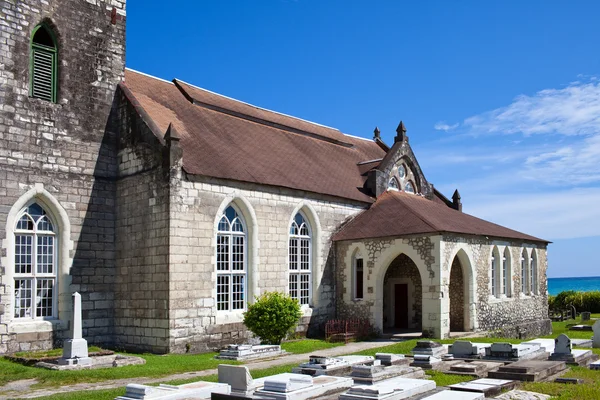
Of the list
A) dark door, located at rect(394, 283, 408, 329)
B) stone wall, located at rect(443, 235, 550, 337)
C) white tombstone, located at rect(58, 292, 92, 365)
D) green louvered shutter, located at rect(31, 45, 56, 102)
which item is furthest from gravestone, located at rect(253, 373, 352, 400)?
dark door, located at rect(394, 283, 408, 329)

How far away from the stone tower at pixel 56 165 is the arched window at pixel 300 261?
6.72 meters

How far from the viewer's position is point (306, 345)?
21.5 metres

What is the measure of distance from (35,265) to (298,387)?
11.3 m

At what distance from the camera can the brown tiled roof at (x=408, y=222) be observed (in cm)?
2384

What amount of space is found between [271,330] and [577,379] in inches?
377

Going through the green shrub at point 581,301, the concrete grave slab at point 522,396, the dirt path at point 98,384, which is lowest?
the green shrub at point 581,301

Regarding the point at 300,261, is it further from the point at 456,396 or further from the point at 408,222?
the point at 456,396

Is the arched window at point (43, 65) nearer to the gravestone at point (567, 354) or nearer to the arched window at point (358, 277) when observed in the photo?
the arched window at point (358, 277)

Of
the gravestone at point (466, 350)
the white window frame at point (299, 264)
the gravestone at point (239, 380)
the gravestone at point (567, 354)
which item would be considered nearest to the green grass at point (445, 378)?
the gravestone at point (466, 350)

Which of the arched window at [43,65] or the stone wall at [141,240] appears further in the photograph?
the arched window at [43,65]

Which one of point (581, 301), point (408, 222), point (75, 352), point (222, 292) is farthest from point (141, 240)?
point (581, 301)

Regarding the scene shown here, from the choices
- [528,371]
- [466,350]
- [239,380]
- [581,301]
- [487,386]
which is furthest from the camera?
[581,301]

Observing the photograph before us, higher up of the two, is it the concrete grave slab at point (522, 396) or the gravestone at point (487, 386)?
the gravestone at point (487, 386)

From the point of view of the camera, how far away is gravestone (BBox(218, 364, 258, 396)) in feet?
38.3
